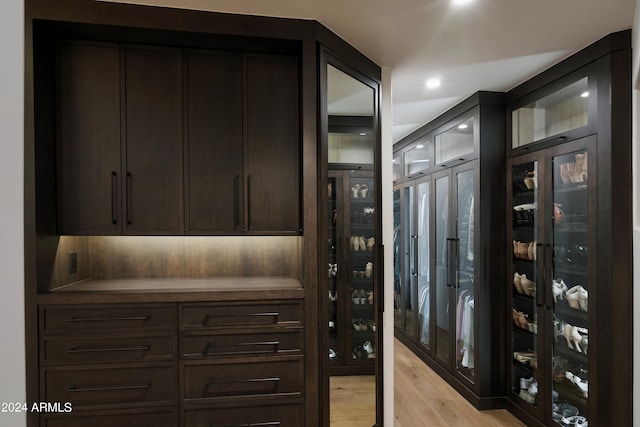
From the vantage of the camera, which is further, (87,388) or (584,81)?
(584,81)

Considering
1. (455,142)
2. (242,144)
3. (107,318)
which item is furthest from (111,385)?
(455,142)

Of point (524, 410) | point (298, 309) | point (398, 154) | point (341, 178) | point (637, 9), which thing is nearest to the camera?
point (637, 9)

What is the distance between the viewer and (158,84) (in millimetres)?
2283

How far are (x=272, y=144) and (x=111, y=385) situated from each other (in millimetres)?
1546

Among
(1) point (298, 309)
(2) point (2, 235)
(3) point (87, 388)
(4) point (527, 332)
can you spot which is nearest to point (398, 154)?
(4) point (527, 332)

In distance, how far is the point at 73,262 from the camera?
2398 millimetres

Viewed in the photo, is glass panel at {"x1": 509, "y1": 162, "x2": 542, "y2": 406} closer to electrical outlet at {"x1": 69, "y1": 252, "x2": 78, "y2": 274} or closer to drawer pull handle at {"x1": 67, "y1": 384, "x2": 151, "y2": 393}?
drawer pull handle at {"x1": 67, "y1": 384, "x2": 151, "y2": 393}

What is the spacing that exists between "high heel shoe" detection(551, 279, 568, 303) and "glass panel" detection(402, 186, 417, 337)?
84.6 inches

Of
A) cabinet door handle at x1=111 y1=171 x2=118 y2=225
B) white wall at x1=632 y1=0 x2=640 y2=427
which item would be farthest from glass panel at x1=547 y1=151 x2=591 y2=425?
cabinet door handle at x1=111 y1=171 x2=118 y2=225

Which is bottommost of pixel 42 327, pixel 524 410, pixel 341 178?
pixel 524 410

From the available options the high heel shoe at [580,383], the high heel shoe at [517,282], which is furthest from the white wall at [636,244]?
the high heel shoe at [517,282]

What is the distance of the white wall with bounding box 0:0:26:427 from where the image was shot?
0.32 m

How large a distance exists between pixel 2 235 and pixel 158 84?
7.19 ft

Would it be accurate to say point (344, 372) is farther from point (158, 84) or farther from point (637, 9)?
point (637, 9)
